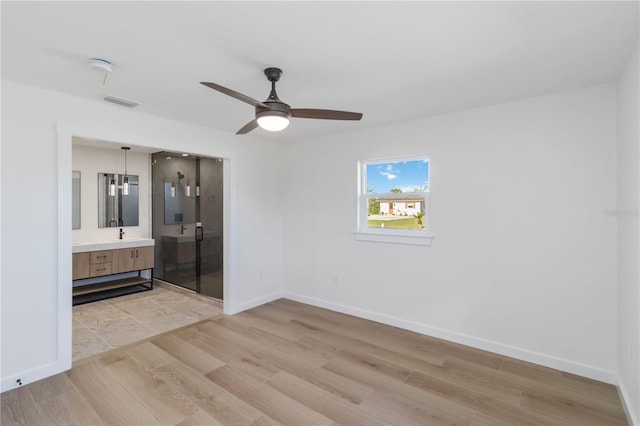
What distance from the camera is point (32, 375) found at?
2.65 meters

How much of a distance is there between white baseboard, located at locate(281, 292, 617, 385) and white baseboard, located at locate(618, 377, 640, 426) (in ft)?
0.54

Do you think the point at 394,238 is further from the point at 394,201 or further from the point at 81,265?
the point at 81,265

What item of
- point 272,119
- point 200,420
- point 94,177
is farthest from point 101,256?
point 272,119

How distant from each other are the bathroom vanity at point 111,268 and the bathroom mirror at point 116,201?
0.45 meters

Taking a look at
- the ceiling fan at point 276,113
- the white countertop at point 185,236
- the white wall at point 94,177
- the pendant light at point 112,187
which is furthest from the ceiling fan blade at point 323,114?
the pendant light at point 112,187

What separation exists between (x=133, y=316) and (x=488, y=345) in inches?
173

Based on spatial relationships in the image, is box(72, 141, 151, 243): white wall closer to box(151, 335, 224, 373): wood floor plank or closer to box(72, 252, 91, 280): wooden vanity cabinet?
box(72, 252, 91, 280): wooden vanity cabinet

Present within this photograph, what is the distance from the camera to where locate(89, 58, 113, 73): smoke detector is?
7.27 ft

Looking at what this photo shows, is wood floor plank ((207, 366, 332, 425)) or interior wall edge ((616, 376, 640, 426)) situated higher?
interior wall edge ((616, 376, 640, 426))

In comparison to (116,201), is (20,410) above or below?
below

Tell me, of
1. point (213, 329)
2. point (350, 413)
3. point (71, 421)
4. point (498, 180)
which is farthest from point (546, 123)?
point (71, 421)

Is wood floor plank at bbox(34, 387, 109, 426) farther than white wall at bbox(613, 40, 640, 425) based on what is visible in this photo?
Yes

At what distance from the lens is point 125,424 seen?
7.05 feet

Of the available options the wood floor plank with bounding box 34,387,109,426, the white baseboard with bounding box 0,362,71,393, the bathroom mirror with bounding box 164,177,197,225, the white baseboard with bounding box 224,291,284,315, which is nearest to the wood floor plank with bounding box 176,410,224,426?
the wood floor plank with bounding box 34,387,109,426
